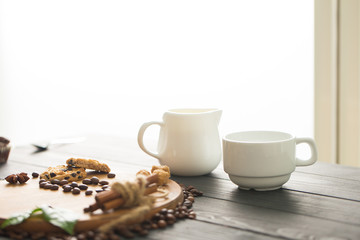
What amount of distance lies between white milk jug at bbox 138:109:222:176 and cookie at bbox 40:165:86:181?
230 millimetres

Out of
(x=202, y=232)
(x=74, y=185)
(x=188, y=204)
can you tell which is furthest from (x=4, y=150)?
(x=202, y=232)

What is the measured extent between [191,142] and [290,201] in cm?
32

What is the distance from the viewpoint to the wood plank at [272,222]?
83cm

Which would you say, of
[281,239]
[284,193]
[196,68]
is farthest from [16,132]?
[281,239]

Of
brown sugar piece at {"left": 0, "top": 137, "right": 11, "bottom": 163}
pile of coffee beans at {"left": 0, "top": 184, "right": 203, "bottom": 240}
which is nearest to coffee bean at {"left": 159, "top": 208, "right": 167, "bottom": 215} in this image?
pile of coffee beans at {"left": 0, "top": 184, "right": 203, "bottom": 240}

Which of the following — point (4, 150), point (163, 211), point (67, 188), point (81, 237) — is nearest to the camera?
point (81, 237)

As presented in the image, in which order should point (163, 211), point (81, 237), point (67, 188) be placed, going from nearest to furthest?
point (81, 237), point (163, 211), point (67, 188)

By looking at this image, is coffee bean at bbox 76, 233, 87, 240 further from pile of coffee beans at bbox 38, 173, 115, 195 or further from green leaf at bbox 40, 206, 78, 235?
pile of coffee beans at bbox 38, 173, 115, 195

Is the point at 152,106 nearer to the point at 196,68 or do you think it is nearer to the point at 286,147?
the point at 196,68

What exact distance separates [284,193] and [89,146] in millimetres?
840

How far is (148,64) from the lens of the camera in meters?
3.12

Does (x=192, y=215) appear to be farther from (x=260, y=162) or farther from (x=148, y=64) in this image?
(x=148, y=64)

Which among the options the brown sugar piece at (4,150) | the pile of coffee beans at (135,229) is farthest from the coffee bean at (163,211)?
the brown sugar piece at (4,150)

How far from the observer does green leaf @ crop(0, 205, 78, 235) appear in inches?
33.4
